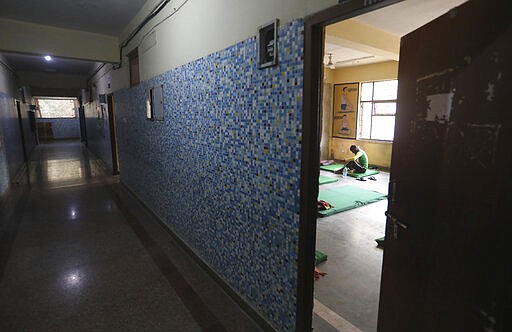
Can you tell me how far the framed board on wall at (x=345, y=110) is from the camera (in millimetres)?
8117

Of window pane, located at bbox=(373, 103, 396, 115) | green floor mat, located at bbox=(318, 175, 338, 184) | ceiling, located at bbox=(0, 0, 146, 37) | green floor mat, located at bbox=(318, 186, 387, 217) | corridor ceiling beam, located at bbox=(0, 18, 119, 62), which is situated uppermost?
ceiling, located at bbox=(0, 0, 146, 37)

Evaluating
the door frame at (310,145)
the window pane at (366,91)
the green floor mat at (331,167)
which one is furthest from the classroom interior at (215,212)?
the window pane at (366,91)

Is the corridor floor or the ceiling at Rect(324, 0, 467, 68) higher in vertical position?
the ceiling at Rect(324, 0, 467, 68)

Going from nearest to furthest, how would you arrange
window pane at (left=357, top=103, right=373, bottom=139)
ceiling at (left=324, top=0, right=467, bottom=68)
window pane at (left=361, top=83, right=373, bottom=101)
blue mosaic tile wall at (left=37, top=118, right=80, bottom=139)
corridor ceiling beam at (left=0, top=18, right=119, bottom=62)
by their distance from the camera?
ceiling at (left=324, top=0, right=467, bottom=68) → corridor ceiling beam at (left=0, top=18, right=119, bottom=62) → window pane at (left=361, top=83, right=373, bottom=101) → window pane at (left=357, top=103, right=373, bottom=139) → blue mosaic tile wall at (left=37, top=118, right=80, bottom=139)

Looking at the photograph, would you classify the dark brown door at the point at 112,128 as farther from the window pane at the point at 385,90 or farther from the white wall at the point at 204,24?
the window pane at the point at 385,90

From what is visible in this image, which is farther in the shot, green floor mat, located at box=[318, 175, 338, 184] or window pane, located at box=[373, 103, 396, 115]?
window pane, located at box=[373, 103, 396, 115]

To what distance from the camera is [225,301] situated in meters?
2.25

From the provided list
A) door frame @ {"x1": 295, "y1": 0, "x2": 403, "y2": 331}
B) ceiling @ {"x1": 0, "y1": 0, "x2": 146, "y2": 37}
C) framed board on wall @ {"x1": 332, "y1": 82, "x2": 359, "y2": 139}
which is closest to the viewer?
door frame @ {"x1": 295, "y1": 0, "x2": 403, "y2": 331}

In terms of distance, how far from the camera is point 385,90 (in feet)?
24.5

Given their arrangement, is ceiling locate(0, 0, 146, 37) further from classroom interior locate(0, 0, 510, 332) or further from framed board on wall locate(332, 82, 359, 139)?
framed board on wall locate(332, 82, 359, 139)

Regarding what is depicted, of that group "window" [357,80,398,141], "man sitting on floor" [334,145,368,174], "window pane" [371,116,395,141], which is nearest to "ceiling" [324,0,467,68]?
"man sitting on floor" [334,145,368,174]

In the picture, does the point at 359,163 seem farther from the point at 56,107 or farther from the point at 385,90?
the point at 56,107

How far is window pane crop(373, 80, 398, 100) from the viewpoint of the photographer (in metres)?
7.28

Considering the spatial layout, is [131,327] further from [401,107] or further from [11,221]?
[11,221]
